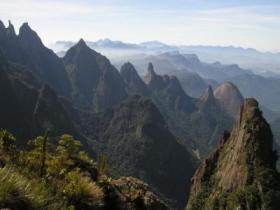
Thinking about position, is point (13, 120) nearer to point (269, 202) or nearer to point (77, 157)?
point (269, 202)

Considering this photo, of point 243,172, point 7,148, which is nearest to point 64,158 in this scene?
point 7,148

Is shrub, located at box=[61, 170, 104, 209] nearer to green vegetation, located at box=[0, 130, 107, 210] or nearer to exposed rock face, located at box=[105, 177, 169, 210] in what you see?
green vegetation, located at box=[0, 130, 107, 210]

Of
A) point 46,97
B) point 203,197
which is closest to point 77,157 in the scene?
point 203,197

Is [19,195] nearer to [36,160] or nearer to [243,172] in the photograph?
[36,160]

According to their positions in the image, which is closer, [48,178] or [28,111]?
[48,178]

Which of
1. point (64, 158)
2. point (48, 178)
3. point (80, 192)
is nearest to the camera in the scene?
point (80, 192)

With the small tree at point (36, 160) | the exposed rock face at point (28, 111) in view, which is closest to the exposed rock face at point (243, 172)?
the small tree at point (36, 160)
